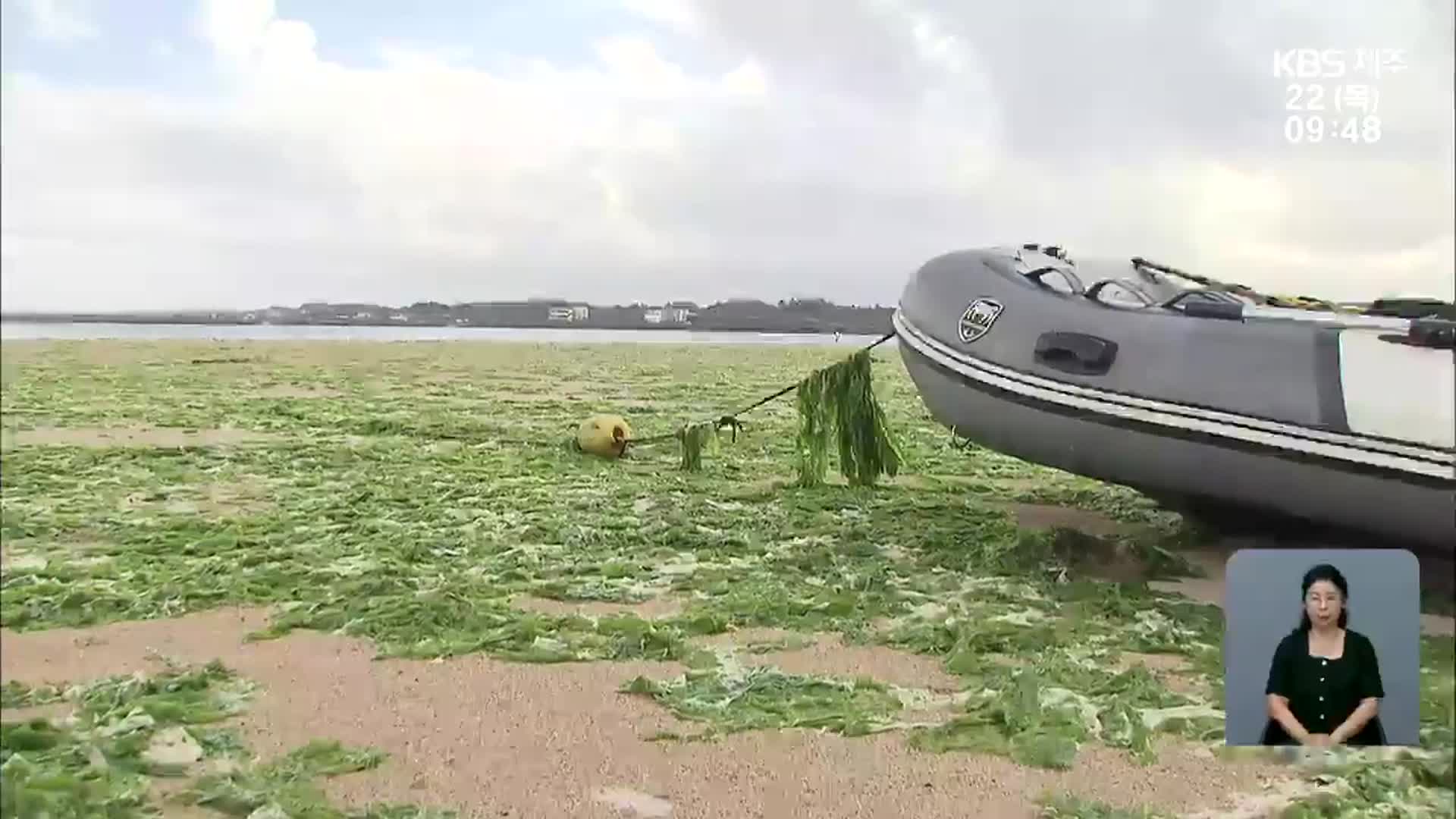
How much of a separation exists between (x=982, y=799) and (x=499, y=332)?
61 cm

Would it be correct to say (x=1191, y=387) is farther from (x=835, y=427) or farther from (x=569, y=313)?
(x=569, y=313)

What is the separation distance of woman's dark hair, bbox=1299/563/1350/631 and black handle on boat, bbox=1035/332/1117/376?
43 centimetres

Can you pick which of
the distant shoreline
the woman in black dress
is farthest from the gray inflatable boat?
the distant shoreline

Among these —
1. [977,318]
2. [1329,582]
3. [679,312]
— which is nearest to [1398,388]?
[1329,582]

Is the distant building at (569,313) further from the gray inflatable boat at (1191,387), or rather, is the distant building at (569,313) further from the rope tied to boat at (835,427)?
the gray inflatable boat at (1191,387)

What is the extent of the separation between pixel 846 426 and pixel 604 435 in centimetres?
35

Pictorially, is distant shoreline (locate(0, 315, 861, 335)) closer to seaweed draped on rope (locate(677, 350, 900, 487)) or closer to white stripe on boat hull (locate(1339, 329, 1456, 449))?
seaweed draped on rope (locate(677, 350, 900, 487))

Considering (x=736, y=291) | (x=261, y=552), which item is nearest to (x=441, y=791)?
(x=261, y=552)

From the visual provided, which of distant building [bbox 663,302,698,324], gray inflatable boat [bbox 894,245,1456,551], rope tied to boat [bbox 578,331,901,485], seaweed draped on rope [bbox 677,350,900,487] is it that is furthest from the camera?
seaweed draped on rope [bbox 677,350,900,487]

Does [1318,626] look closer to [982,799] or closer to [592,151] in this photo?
[982,799]

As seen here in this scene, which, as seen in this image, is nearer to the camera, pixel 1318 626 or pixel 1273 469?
pixel 1318 626

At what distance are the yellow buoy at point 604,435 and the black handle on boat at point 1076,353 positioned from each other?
0.54 meters

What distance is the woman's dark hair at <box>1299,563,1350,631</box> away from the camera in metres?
0.98

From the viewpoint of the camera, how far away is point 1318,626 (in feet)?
3.26
